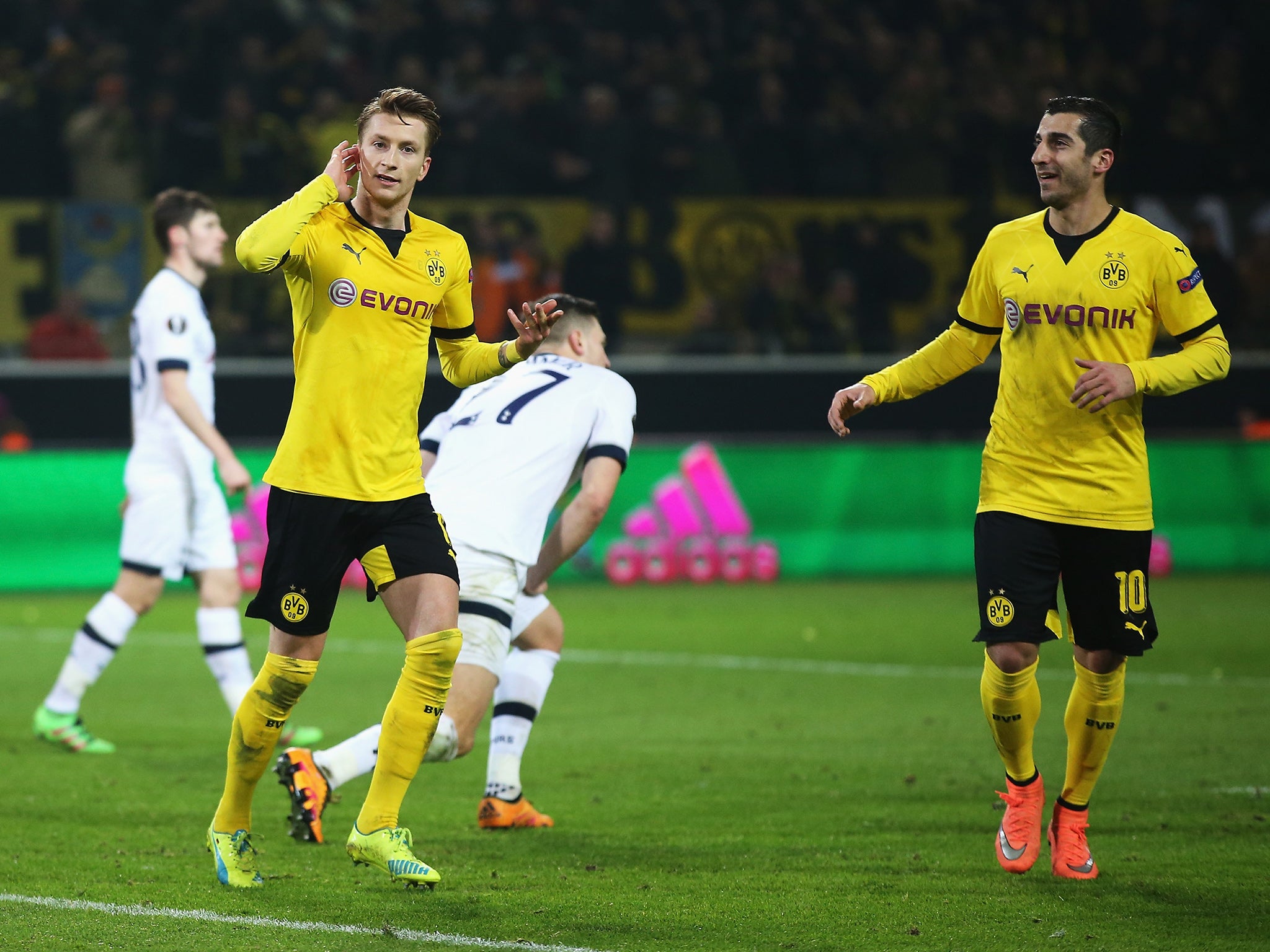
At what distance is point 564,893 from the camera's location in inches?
202

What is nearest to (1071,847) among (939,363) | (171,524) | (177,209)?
(939,363)

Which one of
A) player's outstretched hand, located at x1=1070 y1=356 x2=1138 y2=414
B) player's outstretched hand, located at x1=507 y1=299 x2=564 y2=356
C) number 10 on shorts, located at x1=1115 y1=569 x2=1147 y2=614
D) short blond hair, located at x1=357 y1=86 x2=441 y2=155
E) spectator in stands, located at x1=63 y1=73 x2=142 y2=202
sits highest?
spectator in stands, located at x1=63 y1=73 x2=142 y2=202

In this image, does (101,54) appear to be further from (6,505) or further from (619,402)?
(619,402)

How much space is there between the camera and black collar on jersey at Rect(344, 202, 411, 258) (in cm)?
510

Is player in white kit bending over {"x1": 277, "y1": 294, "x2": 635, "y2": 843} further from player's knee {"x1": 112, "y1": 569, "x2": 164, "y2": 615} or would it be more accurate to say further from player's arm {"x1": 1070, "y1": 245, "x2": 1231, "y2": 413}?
player's knee {"x1": 112, "y1": 569, "x2": 164, "y2": 615}

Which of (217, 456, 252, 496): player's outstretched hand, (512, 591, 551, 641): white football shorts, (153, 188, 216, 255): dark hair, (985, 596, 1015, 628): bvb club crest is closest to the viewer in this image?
(985, 596, 1015, 628): bvb club crest

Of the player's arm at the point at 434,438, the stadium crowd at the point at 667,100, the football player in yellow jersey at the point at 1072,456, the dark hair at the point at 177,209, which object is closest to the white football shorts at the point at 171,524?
the dark hair at the point at 177,209

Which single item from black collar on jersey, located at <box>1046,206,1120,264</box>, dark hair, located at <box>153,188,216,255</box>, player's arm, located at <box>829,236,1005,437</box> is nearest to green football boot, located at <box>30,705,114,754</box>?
dark hair, located at <box>153,188,216,255</box>

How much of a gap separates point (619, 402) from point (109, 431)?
39.4 ft

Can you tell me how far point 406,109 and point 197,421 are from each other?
3135 mm

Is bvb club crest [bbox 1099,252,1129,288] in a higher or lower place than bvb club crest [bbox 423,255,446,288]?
higher

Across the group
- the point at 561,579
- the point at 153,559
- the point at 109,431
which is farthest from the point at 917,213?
the point at 153,559

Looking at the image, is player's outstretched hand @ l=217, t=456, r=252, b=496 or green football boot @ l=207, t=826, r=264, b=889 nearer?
green football boot @ l=207, t=826, r=264, b=889

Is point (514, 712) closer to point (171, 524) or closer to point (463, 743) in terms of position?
point (463, 743)
